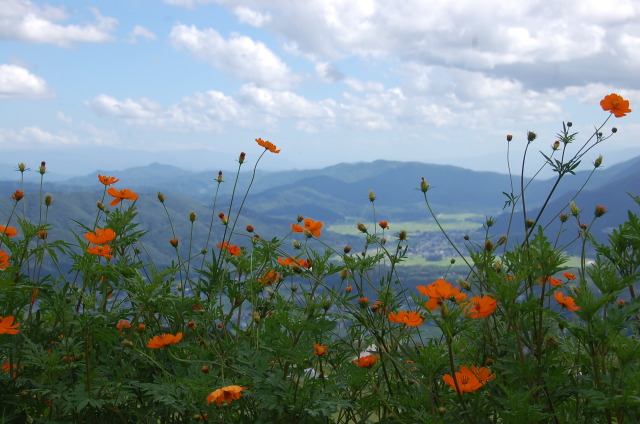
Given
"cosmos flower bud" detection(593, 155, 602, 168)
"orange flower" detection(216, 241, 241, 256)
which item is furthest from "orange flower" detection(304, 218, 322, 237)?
"cosmos flower bud" detection(593, 155, 602, 168)

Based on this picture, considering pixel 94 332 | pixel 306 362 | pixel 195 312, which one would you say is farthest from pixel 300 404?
pixel 94 332

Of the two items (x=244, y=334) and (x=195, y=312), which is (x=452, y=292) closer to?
(x=244, y=334)

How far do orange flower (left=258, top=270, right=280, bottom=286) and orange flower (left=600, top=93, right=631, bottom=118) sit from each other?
189 centimetres

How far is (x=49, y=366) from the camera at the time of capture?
1.98m

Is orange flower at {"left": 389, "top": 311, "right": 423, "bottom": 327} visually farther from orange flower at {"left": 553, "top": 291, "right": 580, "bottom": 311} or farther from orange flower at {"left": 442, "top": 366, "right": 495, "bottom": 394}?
orange flower at {"left": 553, "top": 291, "right": 580, "bottom": 311}

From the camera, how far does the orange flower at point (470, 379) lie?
5.67 feet

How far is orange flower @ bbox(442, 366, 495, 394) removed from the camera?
1729 mm

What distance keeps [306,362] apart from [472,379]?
0.66 meters

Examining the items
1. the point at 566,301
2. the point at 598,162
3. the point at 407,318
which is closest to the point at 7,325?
the point at 407,318

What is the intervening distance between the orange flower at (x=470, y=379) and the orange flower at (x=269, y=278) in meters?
0.95

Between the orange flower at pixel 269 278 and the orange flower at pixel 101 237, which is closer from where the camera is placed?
the orange flower at pixel 101 237

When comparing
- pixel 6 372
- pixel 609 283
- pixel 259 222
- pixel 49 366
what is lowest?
pixel 259 222

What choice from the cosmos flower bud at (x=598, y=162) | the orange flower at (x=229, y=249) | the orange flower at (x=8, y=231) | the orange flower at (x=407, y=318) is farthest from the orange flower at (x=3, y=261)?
the cosmos flower bud at (x=598, y=162)

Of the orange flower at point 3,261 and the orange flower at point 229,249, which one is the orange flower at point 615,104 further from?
the orange flower at point 3,261
